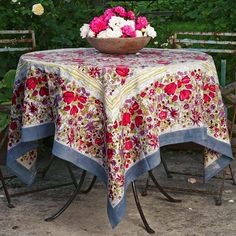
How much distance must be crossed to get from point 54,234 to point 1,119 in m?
1.51

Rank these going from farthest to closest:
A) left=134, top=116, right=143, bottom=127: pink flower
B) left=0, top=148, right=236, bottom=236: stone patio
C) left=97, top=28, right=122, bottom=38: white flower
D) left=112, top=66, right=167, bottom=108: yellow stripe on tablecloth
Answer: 1. left=97, top=28, right=122, bottom=38: white flower
2. left=0, top=148, right=236, bottom=236: stone patio
3. left=134, top=116, right=143, bottom=127: pink flower
4. left=112, top=66, right=167, bottom=108: yellow stripe on tablecloth

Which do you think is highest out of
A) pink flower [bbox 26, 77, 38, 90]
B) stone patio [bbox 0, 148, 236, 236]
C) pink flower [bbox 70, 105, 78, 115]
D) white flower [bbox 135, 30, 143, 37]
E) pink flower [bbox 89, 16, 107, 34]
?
pink flower [bbox 89, 16, 107, 34]

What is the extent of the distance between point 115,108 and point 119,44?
695 mm

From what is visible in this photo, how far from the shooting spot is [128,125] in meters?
3.75

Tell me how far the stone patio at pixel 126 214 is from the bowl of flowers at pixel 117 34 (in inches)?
42.5

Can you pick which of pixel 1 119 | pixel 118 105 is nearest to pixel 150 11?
pixel 1 119

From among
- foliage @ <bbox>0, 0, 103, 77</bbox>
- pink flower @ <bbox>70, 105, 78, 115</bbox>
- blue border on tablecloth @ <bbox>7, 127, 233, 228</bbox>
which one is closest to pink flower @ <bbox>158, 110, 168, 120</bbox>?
blue border on tablecloth @ <bbox>7, 127, 233, 228</bbox>

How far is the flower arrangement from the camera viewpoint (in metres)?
4.19

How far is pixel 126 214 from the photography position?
4.31 metres

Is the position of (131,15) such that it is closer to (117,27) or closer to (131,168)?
(117,27)

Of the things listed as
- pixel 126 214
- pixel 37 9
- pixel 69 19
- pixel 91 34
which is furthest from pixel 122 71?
pixel 69 19

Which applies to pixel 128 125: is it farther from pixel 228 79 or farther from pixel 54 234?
pixel 228 79

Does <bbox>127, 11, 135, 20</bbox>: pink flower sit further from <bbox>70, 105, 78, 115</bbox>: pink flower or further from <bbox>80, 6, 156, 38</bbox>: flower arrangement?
<bbox>70, 105, 78, 115</bbox>: pink flower

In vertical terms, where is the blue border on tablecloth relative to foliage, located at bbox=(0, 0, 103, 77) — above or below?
below
